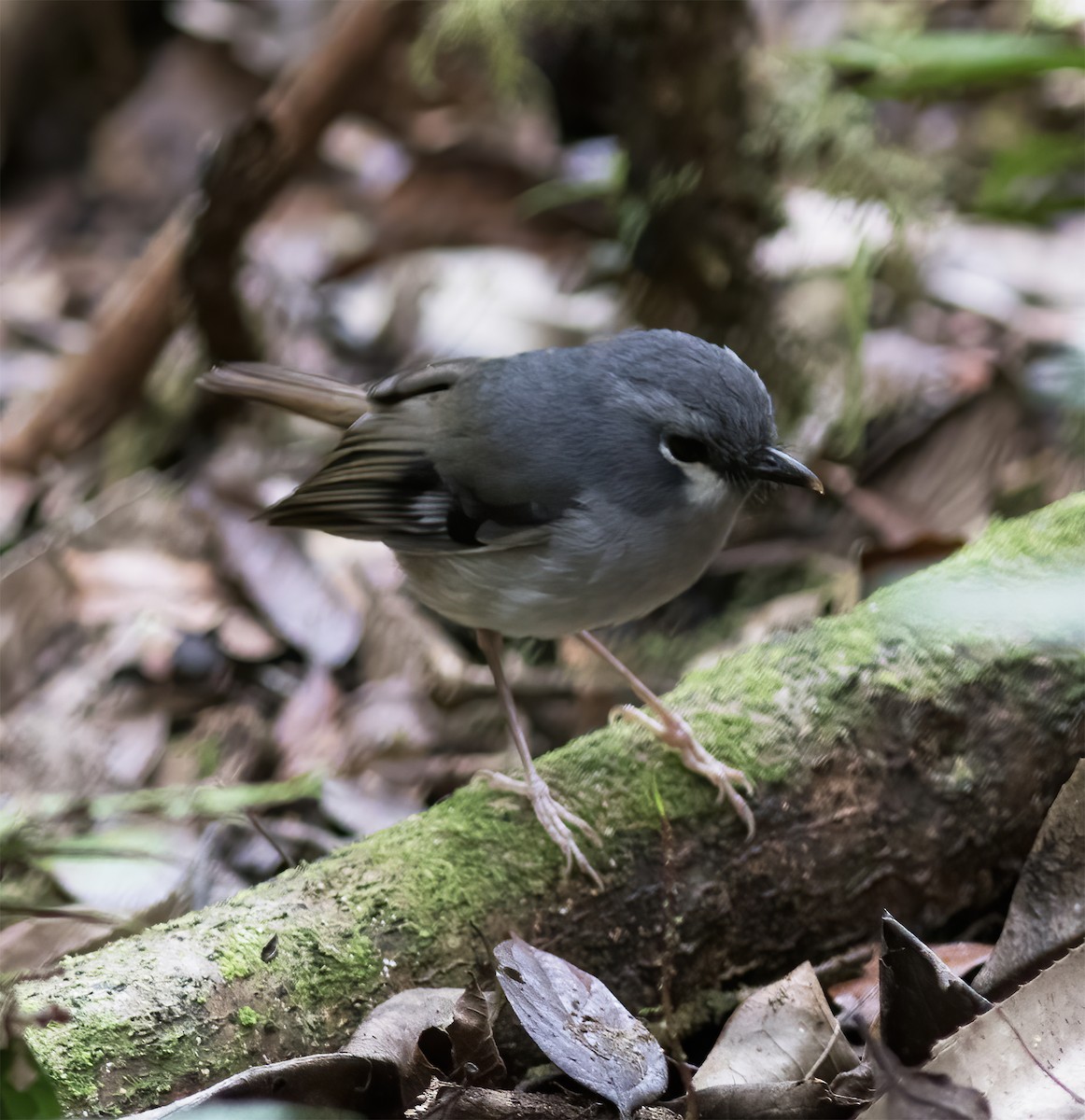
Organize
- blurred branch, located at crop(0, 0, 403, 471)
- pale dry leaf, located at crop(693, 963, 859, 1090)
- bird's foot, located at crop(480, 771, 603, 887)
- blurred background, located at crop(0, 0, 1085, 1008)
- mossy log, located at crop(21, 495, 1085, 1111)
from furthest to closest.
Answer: blurred branch, located at crop(0, 0, 403, 471)
blurred background, located at crop(0, 0, 1085, 1008)
bird's foot, located at crop(480, 771, 603, 887)
mossy log, located at crop(21, 495, 1085, 1111)
pale dry leaf, located at crop(693, 963, 859, 1090)

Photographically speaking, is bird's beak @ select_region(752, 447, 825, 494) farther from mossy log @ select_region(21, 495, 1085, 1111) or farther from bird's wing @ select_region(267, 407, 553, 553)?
bird's wing @ select_region(267, 407, 553, 553)

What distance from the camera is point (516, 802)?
2.81 m

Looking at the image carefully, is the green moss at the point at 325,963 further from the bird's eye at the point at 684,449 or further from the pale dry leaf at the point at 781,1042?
the bird's eye at the point at 684,449

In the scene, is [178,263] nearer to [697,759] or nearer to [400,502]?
[400,502]

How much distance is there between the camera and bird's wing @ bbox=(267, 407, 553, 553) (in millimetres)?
2984

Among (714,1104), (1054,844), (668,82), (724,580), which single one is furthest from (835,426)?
(714,1104)

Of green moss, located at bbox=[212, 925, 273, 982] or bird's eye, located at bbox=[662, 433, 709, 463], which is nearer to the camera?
green moss, located at bbox=[212, 925, 273, 982]

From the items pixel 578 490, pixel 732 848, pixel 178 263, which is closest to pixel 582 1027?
pixel 732 848

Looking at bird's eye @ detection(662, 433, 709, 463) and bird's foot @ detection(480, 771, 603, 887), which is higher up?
bird's eye @ detection(662, 433, 709, 463)

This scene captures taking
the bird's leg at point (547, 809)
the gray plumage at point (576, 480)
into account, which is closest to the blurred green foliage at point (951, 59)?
the gray plumage at point (576, 480)

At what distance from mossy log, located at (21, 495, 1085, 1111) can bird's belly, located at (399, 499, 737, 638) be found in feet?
1.04

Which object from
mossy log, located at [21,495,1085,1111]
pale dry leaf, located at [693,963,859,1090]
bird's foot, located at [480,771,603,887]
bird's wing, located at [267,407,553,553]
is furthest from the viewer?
bird's wing, located at [267,407,553,553]

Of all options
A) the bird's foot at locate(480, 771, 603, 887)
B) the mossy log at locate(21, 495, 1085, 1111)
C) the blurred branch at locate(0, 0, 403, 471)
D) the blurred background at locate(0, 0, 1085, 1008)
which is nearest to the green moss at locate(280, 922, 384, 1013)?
the mossy log at locate(21, 495, 1085, 1111)

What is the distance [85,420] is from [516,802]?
346 cm
